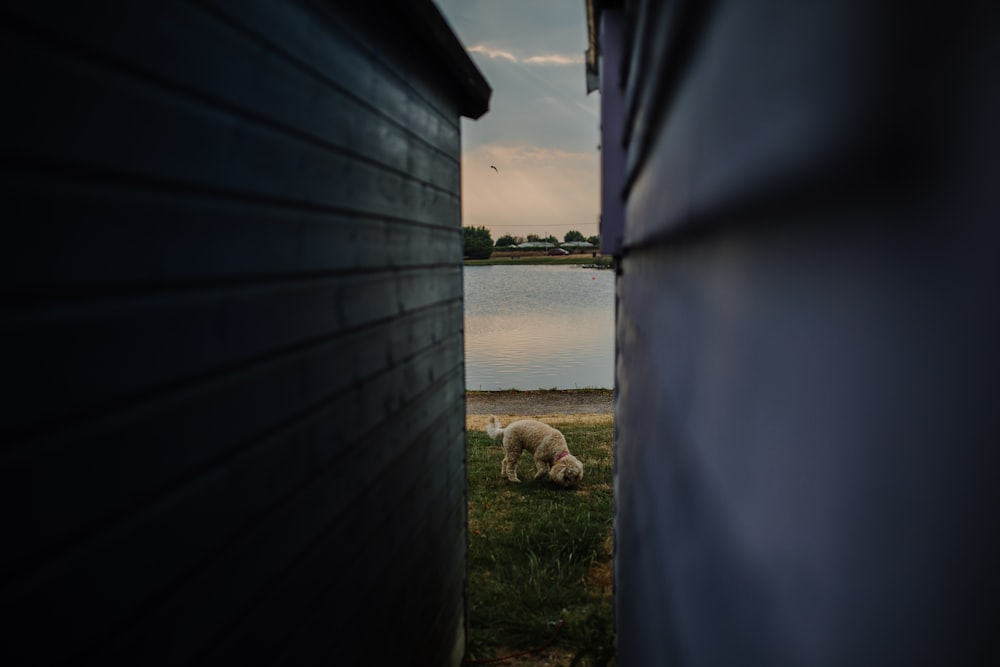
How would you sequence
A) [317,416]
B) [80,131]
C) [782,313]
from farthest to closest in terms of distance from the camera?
[317,416] < [80,131] < [782,313]

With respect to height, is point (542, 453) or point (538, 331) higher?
point (542, 453)

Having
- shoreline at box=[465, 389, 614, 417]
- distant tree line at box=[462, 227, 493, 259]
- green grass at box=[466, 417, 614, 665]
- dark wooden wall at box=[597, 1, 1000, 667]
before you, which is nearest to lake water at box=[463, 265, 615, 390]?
shoreline at box=[465, 389, 614, 417]

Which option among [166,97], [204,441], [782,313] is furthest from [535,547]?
[782,313]

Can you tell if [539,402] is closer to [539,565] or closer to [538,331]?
[539,565]

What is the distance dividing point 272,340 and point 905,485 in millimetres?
1519

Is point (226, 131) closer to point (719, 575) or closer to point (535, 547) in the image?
point (719, 575)

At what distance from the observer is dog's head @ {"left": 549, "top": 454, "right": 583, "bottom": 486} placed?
333 inches

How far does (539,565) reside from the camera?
6020 millimetres

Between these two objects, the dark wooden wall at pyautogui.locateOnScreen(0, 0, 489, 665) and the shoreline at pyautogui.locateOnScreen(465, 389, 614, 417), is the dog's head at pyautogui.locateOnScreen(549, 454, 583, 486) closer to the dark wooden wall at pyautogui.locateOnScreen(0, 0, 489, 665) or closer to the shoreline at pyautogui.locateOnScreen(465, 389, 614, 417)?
the dark wooden wall at pyautogui.locateOnScreen(0, 0, 489, 665)

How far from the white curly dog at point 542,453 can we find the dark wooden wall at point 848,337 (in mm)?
8038

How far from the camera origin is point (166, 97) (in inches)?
45.4

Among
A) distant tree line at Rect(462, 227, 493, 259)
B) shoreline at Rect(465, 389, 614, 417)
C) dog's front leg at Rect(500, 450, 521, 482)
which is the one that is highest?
distant tree line at Rect(462, 227, 493, 259)

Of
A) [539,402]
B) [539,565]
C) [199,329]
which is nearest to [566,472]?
[539,565]

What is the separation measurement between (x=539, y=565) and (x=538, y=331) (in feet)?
98.2
